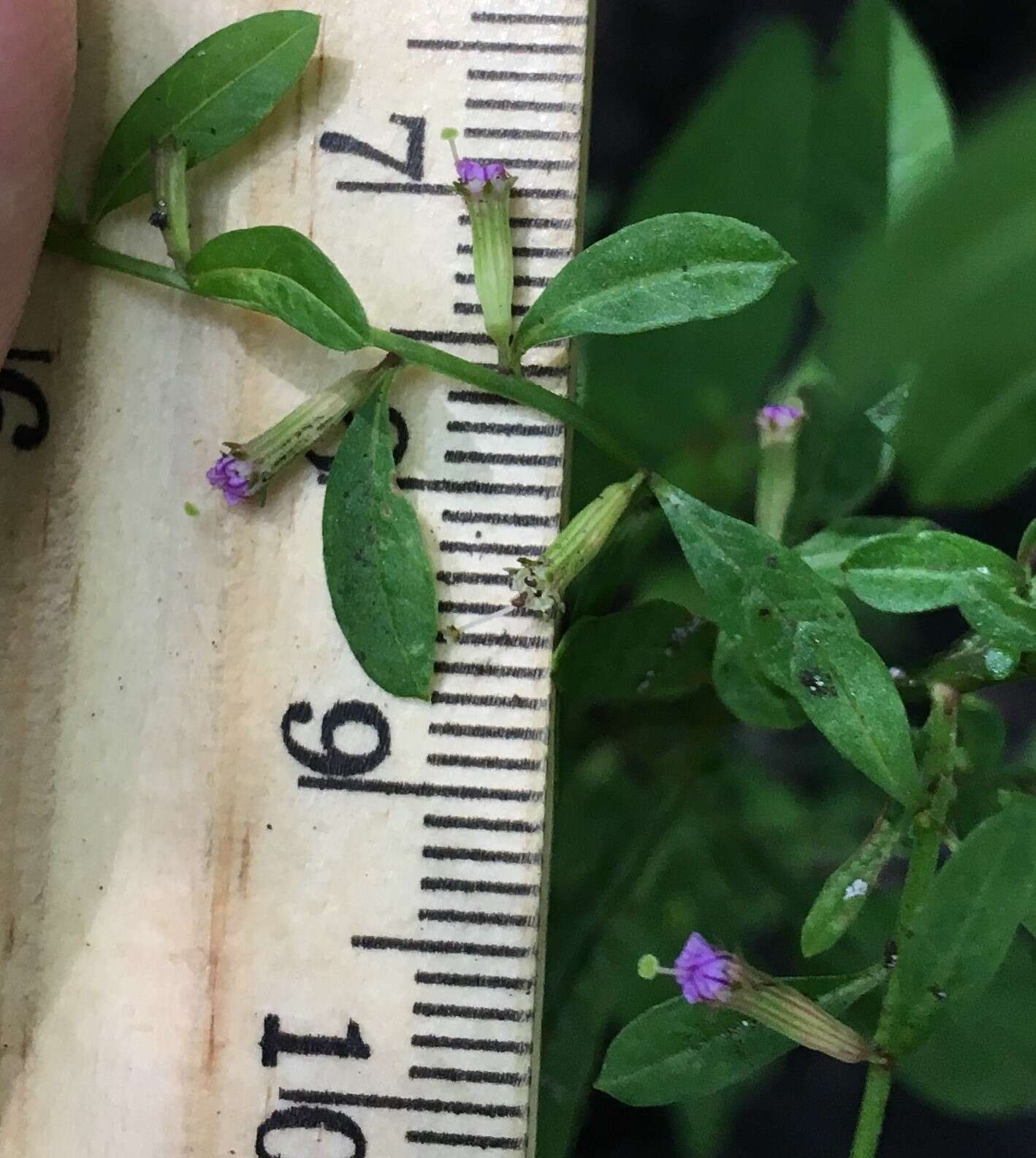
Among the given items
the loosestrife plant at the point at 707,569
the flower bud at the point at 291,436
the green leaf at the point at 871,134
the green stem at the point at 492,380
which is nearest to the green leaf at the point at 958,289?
the loosestrife plant at the point at 707,569

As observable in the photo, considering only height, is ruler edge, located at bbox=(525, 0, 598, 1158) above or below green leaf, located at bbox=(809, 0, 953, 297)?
below

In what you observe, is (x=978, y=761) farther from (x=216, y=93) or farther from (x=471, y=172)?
(x=216, y=93)

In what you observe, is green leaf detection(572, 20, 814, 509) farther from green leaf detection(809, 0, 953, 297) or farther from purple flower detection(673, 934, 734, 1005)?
purple flower detection(673, 934, 734, 1005)

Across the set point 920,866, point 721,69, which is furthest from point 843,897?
point 721,69

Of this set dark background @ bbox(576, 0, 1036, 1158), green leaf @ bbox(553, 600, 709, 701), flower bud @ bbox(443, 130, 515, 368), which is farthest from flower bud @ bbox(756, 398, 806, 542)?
dark background @ bbox(576, 0, 1036, 1158)

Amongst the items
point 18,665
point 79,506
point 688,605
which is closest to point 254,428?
point 79,506
